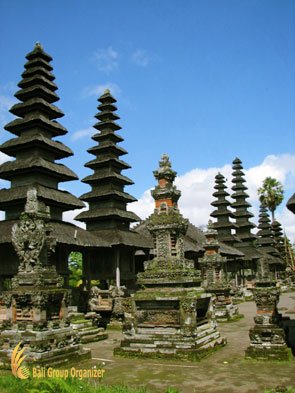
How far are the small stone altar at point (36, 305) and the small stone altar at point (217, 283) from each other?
12589 mm

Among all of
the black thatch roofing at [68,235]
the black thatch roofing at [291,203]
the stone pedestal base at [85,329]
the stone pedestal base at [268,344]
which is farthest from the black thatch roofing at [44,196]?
the stone pedestal base at [268,344]

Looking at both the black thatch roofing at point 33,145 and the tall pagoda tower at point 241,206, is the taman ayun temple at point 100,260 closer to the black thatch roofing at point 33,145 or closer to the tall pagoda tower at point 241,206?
the black thatch roofing at point 33,145

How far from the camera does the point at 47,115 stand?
30688mm

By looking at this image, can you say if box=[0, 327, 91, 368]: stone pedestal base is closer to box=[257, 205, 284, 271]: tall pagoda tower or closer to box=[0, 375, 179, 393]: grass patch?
box=[0, 375, 179, 393]: grass patch

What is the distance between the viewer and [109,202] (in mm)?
34156

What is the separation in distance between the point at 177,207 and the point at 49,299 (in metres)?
6.46

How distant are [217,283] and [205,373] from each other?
573 inches

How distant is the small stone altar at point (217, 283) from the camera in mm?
24278

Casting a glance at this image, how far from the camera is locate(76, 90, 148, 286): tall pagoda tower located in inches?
1259

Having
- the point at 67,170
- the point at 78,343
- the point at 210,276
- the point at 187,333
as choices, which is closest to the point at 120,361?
the point at 78,343

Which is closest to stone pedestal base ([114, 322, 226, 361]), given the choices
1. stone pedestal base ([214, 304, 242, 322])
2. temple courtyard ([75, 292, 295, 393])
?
temple courtyard ([75, 292, 295, 393])

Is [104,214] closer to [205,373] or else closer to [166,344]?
[166,344]

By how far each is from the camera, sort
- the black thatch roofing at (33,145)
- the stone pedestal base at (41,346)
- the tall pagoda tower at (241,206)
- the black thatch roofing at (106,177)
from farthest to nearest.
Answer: the tall pagoda tower at (241,206), the black thatch roofing at (106,177), the black thatch roofing at (33,145), the stone pedestal base at (41,346)

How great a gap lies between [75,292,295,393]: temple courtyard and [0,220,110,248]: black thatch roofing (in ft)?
36.7
